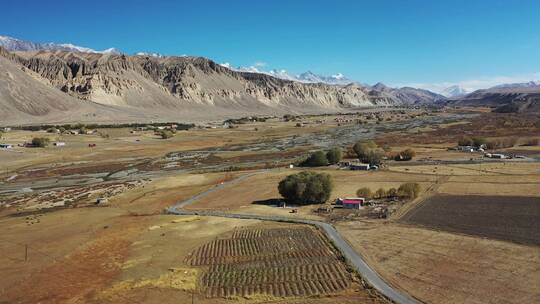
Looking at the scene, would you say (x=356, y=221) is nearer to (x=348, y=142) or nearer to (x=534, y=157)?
(x=534, y=157)

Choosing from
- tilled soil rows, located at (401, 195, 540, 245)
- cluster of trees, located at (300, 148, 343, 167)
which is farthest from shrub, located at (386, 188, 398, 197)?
cluster of trees, located at (300, 148, 343, 167)

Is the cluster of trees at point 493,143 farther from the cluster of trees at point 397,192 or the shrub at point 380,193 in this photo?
the shrub at point 380,193

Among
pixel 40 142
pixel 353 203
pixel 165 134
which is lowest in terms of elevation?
pixel 353 203

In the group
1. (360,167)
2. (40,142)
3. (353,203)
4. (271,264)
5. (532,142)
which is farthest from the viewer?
(40,142)

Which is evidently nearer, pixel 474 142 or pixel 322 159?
pixel 322 159

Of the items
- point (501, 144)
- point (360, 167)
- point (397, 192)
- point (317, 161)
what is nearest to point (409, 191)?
Result: point (397, 192)

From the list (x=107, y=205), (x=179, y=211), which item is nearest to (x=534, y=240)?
(x=179, y=211)

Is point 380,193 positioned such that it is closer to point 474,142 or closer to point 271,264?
point 271,264

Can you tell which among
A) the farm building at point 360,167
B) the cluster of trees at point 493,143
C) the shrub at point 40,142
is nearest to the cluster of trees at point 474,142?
the cluster of trees at point 493,143

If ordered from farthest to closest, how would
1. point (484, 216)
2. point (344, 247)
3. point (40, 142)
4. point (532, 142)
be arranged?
point (40, 142), point (532, 142), point (484, 216), point (344, 247)
